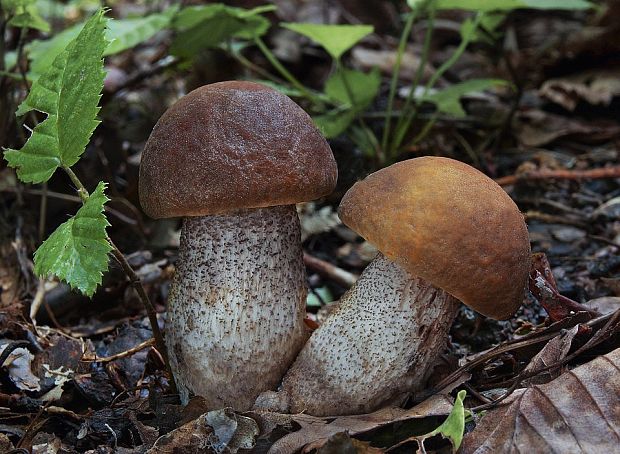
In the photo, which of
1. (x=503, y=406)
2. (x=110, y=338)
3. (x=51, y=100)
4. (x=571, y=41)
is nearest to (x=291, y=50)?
(x=571, y=41)

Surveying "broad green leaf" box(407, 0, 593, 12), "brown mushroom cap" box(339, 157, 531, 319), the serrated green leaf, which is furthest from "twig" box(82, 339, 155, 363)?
"broad green leaf" box(407, 0, 593, 12)

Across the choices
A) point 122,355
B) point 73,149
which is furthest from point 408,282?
point 122,355

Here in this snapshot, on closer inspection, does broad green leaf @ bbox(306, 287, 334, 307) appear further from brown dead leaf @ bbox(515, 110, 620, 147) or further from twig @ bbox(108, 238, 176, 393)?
brown dead leaf @ bbox(515, 110, 620, 147)

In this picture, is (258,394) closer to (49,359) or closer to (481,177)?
(49,359)

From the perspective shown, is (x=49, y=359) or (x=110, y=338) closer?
(x=49, y=359)

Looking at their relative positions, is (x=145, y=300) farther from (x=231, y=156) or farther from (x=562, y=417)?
(x=562, y=417)

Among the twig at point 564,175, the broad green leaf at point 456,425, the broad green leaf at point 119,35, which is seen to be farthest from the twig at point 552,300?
the broad green leaf at point 119,35
